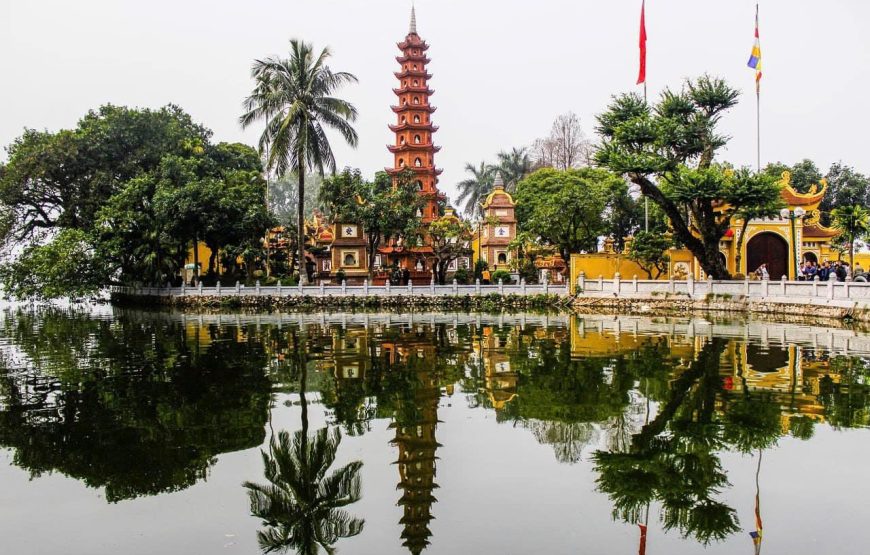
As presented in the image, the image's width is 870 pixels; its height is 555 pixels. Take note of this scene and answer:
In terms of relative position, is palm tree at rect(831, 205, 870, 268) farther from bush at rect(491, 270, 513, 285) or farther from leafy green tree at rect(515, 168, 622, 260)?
bush at rect(491, 270, 513, 285)

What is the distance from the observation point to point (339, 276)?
143 feet

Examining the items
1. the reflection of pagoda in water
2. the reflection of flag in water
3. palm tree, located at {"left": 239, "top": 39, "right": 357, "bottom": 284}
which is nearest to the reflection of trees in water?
the reflection of pagoda in water

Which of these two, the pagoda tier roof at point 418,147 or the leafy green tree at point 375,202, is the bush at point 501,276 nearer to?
the leafy green tree at point 375,202

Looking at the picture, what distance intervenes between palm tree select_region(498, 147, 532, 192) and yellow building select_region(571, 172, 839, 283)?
19.5 metres

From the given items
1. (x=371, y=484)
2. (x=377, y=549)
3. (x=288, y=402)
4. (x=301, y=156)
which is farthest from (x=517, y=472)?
(x=301, y=156)

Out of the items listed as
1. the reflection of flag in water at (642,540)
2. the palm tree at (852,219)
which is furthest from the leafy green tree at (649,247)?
the reflection of flag in water at (642,540)

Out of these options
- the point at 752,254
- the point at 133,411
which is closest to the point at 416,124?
the point at 752,254

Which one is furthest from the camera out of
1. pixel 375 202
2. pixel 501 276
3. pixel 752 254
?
pixel 501 276

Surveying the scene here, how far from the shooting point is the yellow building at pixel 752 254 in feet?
113

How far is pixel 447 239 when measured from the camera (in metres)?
42.5

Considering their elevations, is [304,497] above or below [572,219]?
below

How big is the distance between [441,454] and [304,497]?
177 cm

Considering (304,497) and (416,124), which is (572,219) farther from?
(304,497)

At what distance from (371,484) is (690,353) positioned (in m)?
10.5
